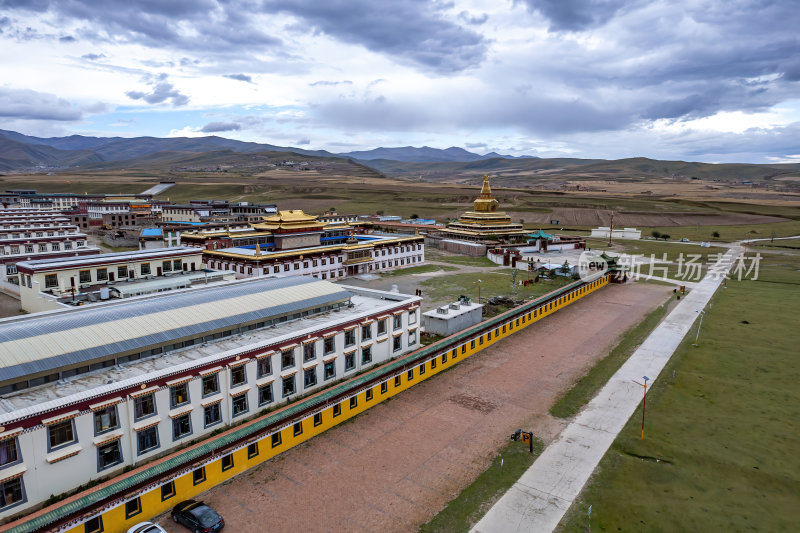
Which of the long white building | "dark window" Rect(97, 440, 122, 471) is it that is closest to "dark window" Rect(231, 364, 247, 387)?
the long white building

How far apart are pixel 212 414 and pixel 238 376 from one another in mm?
2398

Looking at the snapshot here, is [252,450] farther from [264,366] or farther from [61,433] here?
[61,433]

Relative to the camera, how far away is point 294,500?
2259 centimetres

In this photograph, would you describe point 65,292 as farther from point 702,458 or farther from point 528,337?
point 702,458

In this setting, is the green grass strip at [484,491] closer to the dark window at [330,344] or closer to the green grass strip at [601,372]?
the green grass strip at [601,372]

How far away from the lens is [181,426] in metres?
24.9

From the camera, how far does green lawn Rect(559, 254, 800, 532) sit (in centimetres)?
2170

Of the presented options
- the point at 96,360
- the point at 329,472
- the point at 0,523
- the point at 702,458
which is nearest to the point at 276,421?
the point at 329,472

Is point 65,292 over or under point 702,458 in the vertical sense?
over

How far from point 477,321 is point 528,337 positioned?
525cm

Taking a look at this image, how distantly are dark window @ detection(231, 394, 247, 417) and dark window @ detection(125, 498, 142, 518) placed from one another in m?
7.25

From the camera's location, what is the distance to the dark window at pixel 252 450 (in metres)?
24.8

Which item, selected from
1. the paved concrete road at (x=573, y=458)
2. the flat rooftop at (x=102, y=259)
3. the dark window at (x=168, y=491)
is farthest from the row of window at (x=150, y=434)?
the flat rooftop at (x=102, y=259)

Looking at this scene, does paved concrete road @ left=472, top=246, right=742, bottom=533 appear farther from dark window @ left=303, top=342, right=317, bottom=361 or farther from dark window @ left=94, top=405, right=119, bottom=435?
dark window @ left=94, top=405, right=119, bottom=435
